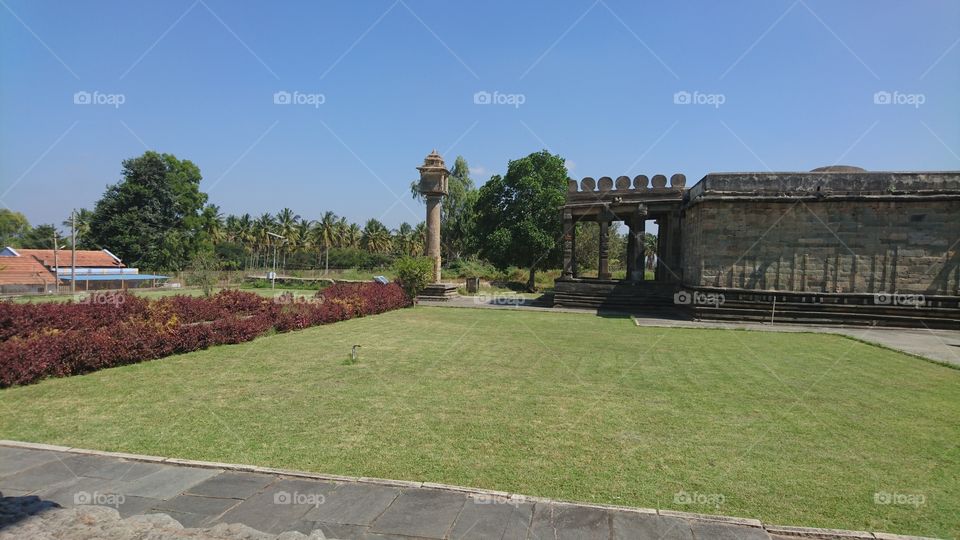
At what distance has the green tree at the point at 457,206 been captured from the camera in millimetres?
48594

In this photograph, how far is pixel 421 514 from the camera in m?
3.56

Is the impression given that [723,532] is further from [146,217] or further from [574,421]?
[146,217]

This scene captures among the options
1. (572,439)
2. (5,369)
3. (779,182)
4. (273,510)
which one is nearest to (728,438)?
(572,439)

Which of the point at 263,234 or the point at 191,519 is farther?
the point at 263,234

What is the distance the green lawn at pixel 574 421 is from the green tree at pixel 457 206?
128 ft

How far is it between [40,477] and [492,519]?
3862 millimetres

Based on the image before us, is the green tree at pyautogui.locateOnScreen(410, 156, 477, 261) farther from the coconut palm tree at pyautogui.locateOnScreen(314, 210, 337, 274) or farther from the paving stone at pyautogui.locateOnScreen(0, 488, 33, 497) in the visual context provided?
the paving stone at pyautogui.locateOnScreen(0, 488, 33, 497)

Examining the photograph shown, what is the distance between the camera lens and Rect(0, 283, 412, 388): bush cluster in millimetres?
7672

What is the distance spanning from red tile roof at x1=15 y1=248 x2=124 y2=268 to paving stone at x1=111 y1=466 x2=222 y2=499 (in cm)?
4532

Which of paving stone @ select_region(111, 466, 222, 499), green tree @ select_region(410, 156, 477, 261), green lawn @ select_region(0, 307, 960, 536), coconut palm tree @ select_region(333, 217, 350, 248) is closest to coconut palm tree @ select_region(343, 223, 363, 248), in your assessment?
coconut palm tree @ select_region(333, 217, 350, 248)

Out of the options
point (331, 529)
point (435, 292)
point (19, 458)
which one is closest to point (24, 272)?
point (435, 292)

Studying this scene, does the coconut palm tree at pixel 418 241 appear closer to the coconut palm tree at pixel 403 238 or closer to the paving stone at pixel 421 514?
the coconut palm tree at pixel 403 238

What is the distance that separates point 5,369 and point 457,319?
11387mm

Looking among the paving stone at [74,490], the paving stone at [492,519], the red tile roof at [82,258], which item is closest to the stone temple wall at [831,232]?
the paving stone at [492,519]
